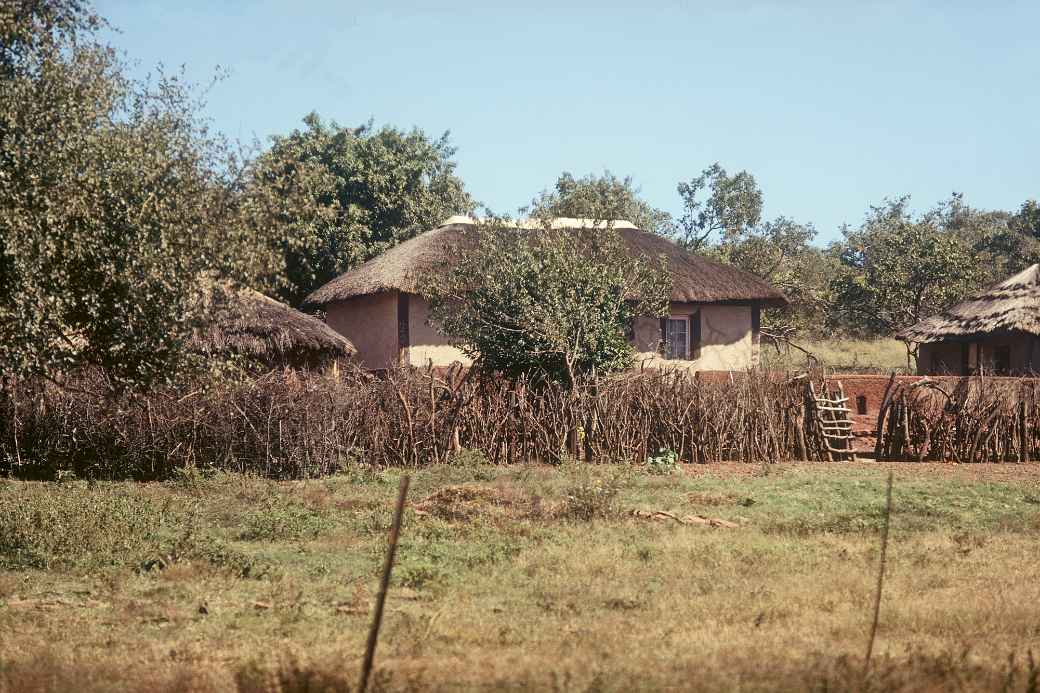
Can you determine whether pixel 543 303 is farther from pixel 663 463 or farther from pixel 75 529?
pixel 75 529

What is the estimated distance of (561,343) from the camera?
53.3 ft

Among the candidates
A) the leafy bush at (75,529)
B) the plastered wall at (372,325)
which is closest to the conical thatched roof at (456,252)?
the plastered wall at (372,325)

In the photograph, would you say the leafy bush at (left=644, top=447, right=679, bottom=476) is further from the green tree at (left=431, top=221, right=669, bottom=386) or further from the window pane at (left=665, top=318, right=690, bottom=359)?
the window pane at (left=665, top=318, right=690, bottom=359)

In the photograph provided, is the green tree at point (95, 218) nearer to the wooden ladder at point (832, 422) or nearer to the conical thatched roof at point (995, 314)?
the wooden ladder at point (832, 422)

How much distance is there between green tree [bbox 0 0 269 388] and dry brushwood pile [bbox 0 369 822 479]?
4444mm

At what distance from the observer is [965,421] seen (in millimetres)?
16922

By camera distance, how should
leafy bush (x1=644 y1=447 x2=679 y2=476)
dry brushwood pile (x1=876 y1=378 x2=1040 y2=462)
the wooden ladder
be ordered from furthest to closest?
dry brushwood pile (x1=876 y1=378 x2=1040 y2=462) < the wooden ladder < leafy bush (x1=644 y1=447 x2=679 y2=476)

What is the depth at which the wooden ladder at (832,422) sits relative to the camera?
16750 millimetres

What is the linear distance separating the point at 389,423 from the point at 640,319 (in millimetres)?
9908

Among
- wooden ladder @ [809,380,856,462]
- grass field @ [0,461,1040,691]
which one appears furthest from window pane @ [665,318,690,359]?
grass field @ [0,461,1040,691]

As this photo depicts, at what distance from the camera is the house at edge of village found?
2330 centimetres

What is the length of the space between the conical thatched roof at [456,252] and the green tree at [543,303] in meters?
4.58

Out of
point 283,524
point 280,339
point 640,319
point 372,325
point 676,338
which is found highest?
point 640,319

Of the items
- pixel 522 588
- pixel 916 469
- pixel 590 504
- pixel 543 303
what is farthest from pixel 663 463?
pixel 522 588
